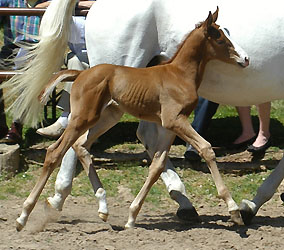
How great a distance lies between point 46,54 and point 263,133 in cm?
247

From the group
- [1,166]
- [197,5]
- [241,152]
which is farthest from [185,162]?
[197,5]

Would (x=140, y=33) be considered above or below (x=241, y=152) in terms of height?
above

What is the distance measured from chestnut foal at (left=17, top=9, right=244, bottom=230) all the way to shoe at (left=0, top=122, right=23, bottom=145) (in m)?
2.15

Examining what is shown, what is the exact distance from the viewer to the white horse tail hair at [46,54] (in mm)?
5355

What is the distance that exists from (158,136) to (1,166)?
6.29ft

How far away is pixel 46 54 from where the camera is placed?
5.39 metres

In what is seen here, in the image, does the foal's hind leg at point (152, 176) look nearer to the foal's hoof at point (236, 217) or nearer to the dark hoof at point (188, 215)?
the dark hoof at point (188, 215)

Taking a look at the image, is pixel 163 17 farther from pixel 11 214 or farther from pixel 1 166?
pixel 1 166

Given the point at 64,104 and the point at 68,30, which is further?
the point at 64,104

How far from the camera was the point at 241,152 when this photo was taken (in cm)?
707

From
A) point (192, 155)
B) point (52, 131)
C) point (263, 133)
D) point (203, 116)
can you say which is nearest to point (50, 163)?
point (52, 131)

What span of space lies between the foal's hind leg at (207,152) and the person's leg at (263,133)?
2.19 meters

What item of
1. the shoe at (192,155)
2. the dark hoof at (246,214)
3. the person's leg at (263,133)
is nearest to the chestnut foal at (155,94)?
the dark hoof at (246,214)

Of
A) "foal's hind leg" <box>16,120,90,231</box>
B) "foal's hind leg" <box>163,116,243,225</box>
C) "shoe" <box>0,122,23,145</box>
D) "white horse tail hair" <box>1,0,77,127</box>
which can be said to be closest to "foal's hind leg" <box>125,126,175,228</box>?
"foal's hind leg" <box>163,116,243,225</box>
